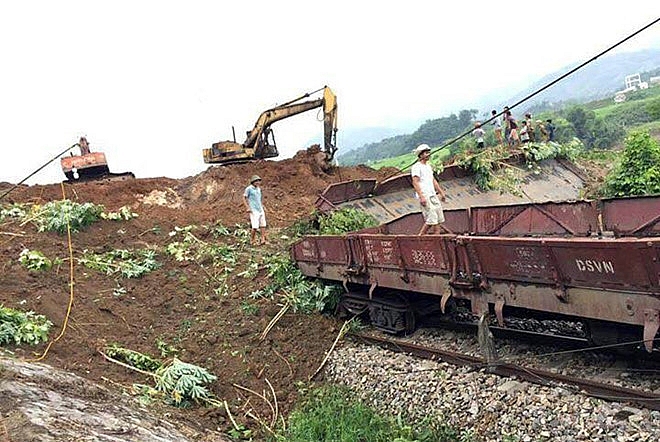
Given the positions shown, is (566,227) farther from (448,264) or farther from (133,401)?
(133,401)

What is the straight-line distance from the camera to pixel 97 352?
8359 mm

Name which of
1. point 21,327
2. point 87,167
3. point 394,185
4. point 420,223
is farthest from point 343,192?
point 87,167

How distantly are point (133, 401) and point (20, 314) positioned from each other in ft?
8.92

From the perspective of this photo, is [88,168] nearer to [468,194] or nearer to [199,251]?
[199,251]

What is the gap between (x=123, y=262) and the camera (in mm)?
12453

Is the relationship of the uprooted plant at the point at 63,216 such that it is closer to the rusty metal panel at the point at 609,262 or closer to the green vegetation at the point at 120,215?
the green vegetation at the point at 120,215

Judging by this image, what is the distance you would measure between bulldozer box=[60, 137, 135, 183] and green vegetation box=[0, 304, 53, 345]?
14.0 metres

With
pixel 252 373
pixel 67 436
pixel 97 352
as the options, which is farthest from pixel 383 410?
pixel 97 352

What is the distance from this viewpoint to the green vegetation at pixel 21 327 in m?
7.98

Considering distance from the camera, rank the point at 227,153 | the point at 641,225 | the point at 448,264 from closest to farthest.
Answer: the point at 448,264, the point at 641,225, the point at 227,153

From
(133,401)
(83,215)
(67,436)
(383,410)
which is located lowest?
(383,410)

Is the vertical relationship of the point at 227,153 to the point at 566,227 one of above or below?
above

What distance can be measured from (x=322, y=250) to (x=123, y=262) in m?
5.02

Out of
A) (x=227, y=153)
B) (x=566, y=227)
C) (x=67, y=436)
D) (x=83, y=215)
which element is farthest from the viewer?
(x=227, y=153)
